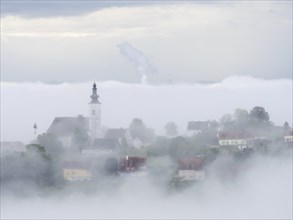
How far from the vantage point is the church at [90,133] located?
21.5m

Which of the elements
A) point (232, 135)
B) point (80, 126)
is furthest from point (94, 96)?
point (232, 135)

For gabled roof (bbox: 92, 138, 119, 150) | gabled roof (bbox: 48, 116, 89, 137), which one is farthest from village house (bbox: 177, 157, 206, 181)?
gabled roof (bbox: 48, 116, 89, 137)

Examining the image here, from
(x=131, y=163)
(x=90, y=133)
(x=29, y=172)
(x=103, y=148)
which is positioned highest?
(x=90, y=133)

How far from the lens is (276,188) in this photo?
22.4 m

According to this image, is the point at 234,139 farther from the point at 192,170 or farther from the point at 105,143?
the point at 105,143

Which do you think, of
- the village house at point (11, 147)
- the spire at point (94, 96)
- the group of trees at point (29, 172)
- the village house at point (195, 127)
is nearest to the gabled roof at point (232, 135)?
the village house at point (195, 127)

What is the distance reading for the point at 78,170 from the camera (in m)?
21.2

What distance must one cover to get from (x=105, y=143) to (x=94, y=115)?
1.24 m

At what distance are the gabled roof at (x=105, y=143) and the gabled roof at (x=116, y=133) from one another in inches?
2.1

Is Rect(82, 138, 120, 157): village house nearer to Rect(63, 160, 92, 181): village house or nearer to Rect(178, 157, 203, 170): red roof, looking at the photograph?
Rect(63, 160, 92, 181): village house

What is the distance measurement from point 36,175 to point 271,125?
395cm

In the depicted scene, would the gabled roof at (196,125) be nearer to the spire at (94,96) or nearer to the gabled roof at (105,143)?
the gabled roof at (105,143)

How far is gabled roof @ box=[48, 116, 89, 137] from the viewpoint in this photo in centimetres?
2239

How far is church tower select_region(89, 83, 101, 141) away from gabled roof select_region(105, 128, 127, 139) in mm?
283
